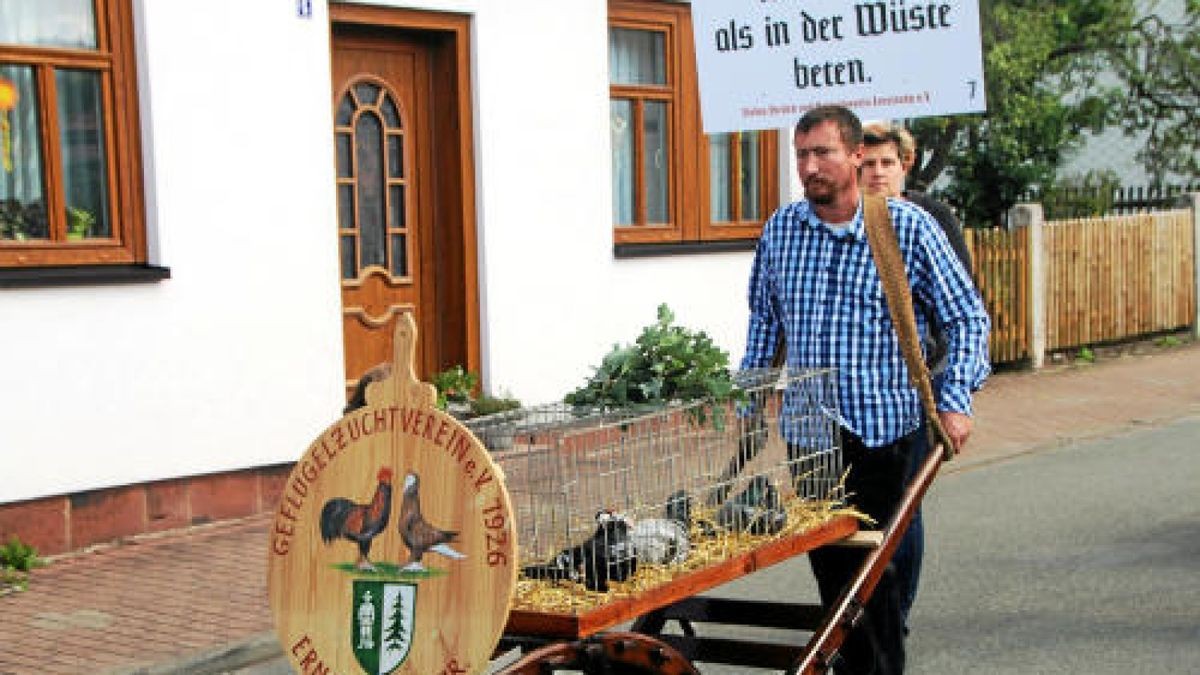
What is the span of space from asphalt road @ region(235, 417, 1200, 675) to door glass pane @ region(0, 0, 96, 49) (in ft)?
12.5

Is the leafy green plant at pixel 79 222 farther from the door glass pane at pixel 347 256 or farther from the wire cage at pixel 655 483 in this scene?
the wire cage at pixel 655 483

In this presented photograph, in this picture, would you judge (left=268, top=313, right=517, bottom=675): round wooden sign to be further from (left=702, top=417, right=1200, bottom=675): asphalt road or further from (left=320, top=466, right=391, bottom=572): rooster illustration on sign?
(left=702, top=417, right=1200, bottom=675): asphalt road

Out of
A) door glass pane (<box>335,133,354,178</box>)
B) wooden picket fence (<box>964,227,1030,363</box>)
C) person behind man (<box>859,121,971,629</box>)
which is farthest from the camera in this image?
wooden picket fence (<box>964,227,1030,363</box>)

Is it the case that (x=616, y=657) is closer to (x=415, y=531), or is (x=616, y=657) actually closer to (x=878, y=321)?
(x=415, y=531)

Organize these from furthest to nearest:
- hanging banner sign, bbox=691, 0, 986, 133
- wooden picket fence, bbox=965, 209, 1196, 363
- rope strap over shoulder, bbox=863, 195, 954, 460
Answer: wooden picket fence, bbox=965, 209, 1196, 363
hanging banner sign, bbox=691, 0, 986, 133
rope strap over shoulder, bbox=863, 195, 954, 460

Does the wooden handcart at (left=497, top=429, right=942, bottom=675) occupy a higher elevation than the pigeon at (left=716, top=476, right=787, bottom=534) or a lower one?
lower

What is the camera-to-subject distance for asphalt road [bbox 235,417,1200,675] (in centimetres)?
614

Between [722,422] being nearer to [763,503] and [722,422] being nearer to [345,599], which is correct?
[763,503]

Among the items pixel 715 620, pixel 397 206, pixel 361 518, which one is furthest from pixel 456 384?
pixel 361 518

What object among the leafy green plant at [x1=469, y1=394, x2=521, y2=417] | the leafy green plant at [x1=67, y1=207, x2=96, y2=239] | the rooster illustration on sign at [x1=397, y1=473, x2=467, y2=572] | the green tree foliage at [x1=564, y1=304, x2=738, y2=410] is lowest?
the leafy green plant at [x1=469, y1=394, x2=521, y2=417]

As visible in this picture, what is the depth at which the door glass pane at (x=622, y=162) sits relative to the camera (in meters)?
11.8

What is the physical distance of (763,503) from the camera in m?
4.11

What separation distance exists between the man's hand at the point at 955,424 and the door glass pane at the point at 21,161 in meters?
5.54

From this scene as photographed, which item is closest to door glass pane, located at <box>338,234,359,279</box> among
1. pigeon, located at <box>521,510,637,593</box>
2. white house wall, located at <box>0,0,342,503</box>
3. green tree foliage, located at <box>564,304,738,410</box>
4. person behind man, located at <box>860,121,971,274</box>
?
white house wall, located at <box>0,0,342,503</box>
